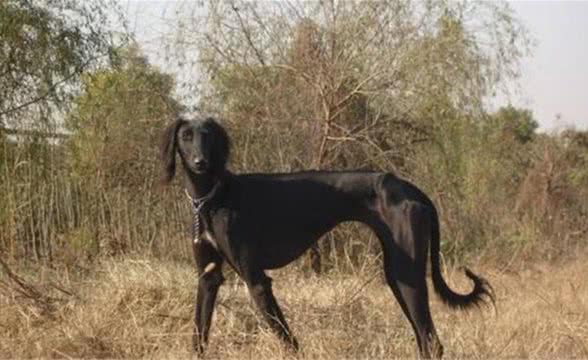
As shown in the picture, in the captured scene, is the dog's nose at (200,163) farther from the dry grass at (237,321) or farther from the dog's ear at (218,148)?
the dry grass at (237,321)

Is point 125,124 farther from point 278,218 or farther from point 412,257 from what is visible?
point 412,257

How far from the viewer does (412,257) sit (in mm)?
5262

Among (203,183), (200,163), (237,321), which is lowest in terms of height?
(237,321)

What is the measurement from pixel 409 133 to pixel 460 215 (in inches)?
82.7

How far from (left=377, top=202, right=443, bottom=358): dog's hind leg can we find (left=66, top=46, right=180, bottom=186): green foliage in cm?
484

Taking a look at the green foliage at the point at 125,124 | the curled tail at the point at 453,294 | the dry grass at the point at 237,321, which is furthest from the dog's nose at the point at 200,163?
the green foliage at the point at 125,124

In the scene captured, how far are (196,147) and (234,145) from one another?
15.7ft

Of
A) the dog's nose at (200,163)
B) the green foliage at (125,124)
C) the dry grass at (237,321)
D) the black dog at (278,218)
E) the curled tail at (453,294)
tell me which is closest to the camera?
the dog's nose at (200,163)

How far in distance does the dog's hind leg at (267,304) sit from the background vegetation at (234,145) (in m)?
0.50

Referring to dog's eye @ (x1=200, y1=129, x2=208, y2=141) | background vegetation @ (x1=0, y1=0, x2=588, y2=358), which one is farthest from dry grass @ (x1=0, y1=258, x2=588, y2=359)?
dog's eye @ (x1=200, y1=129, x2=208, y2=141)

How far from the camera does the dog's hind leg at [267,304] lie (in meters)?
5.14

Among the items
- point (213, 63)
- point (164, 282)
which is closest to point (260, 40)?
point (213, 63)

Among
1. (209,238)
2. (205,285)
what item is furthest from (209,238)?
(205,285)

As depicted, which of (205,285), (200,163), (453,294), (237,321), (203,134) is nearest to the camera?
(200,163)
